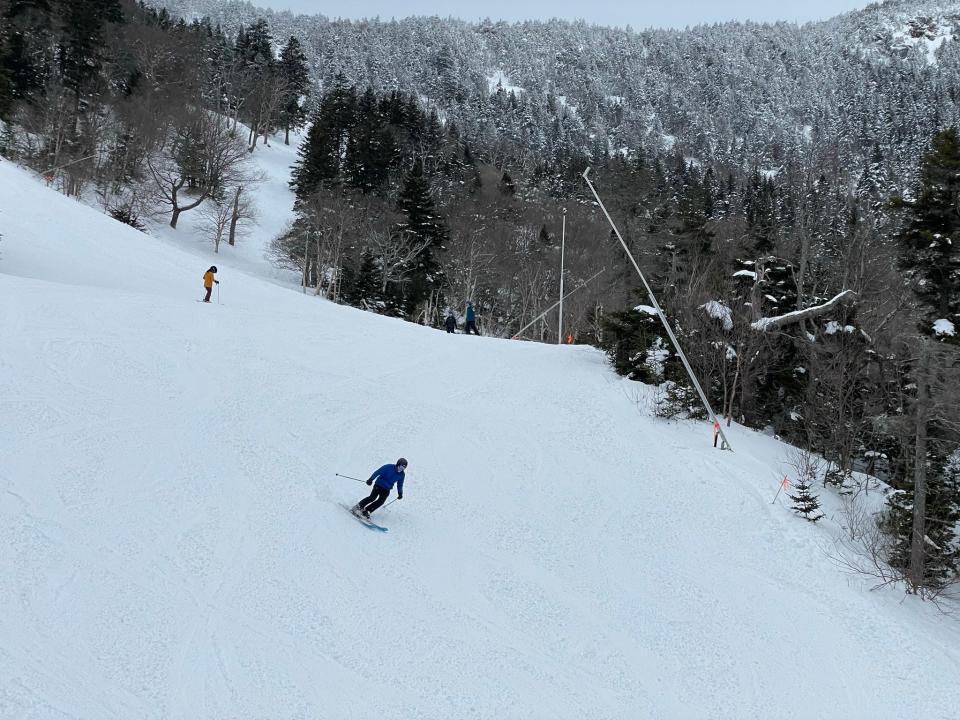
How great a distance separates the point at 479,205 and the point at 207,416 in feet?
150

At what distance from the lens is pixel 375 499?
1072 centimetres

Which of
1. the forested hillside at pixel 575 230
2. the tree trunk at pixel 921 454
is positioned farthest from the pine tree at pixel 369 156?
the tree trunk at pixel 921 454

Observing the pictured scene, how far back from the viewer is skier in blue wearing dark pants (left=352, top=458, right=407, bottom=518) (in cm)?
1067

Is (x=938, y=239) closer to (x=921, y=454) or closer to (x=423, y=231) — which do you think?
(x=921, y=454)

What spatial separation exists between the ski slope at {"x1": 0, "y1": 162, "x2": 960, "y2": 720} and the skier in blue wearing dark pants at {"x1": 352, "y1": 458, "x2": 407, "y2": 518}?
1.64ft

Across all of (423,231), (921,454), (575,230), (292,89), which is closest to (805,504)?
(921,454)

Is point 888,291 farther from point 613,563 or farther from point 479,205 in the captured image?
point 479,205

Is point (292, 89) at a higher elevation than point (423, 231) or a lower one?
higher

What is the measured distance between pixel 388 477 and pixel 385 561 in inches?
57.7

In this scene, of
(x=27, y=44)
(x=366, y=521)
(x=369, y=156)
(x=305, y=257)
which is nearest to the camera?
(x=366, y=521)

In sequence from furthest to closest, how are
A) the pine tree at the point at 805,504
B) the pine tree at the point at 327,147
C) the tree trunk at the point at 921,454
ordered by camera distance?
1. the pine tree at the point at 327,147
2. the pine tree at the point at 805,504
3. the tree trunk at the point at 921,454

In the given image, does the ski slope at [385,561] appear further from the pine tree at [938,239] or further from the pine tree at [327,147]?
the pine tree at [327,147]

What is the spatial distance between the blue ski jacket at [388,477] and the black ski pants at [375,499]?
67 mm

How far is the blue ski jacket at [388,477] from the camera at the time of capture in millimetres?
10688
